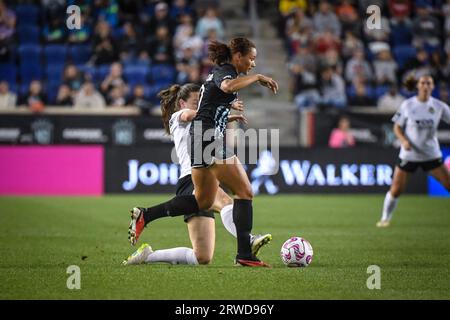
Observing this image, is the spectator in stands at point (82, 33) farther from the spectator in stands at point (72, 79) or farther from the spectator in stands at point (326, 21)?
the spectator in stands at point (326, 21)

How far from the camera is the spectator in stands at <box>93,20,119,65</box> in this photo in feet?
72.5

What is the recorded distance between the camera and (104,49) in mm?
22109

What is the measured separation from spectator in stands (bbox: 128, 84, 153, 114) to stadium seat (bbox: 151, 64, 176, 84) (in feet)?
2.62

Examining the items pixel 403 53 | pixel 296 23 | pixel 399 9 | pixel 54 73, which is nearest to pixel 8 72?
pixel 54 73

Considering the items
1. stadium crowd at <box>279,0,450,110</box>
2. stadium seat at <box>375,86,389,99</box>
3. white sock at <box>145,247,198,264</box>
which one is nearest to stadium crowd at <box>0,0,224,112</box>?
stadium crowd at <box>279,0,450,110</box>

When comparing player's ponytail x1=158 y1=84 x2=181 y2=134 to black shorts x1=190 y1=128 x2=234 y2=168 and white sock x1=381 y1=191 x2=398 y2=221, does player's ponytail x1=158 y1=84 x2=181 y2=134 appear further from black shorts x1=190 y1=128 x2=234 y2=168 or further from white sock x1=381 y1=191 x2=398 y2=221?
white sock x1=381 y1=191 x2=398 y2=221

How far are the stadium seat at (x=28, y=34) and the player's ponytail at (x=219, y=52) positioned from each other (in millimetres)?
14890

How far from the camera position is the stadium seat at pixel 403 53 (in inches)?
946

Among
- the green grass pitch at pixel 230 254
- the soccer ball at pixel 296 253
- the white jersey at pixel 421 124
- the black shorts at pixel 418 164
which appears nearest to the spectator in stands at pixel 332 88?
the green grass pitch at pixel 230 254

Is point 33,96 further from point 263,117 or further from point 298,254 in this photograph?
point 298,254

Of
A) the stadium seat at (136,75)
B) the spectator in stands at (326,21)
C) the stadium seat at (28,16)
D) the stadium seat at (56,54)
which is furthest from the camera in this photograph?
the spectator in stands at (326,21)
